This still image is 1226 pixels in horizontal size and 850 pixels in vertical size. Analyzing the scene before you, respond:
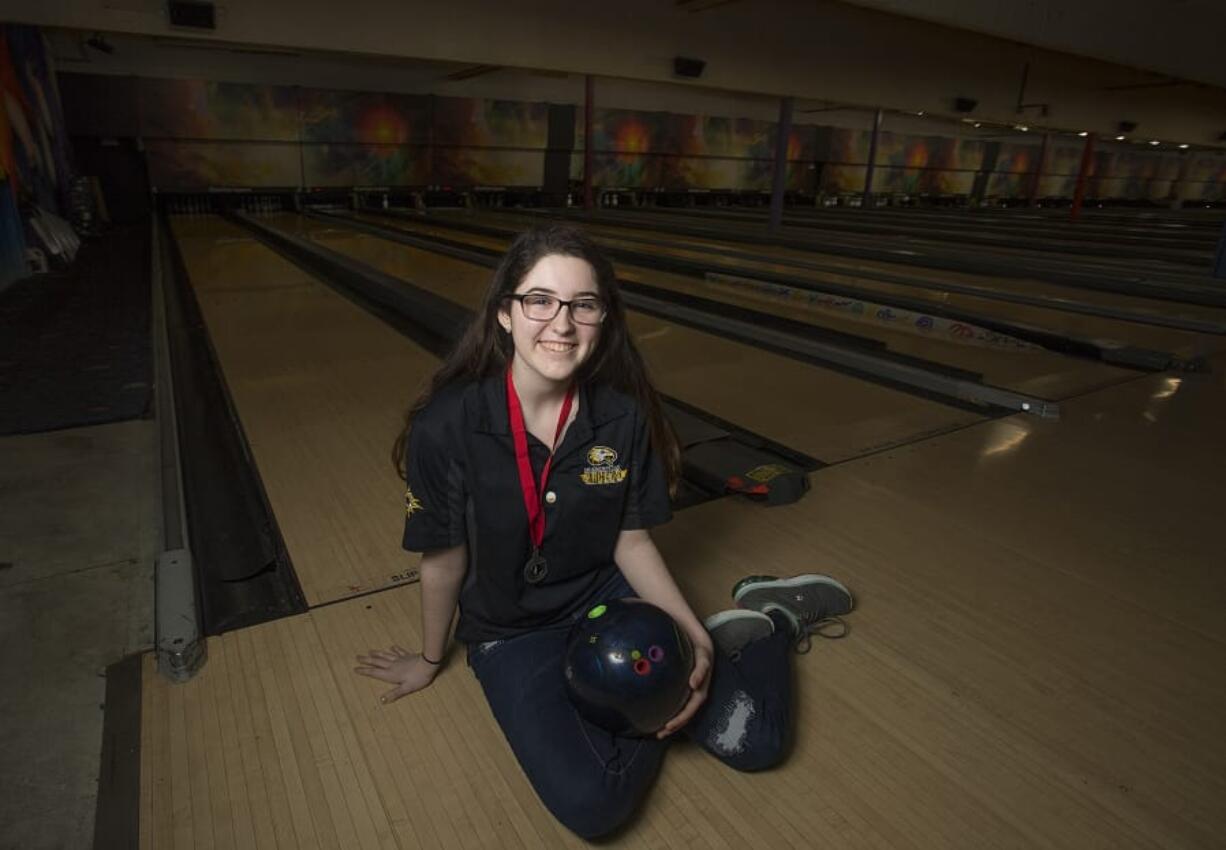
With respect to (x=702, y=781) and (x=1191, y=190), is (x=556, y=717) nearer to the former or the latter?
(x=702, y=781)

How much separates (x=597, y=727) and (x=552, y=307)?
0.57 m

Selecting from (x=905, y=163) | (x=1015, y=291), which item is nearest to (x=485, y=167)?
(x=1015, y=291)

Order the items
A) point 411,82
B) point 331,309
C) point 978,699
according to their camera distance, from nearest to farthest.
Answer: point 978,699
point 331,309
point 411,82

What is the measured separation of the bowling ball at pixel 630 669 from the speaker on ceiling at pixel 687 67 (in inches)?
308

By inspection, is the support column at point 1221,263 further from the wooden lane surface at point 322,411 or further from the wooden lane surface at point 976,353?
the wooden lane surface at point 322,411

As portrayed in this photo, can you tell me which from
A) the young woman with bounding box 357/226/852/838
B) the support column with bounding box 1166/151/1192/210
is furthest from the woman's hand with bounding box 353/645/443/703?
the support column with bounding box 1166/151/1192/210

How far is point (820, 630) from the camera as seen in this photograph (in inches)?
55.1

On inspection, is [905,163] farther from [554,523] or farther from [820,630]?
[554,523]

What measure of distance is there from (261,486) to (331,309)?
8.23 ft

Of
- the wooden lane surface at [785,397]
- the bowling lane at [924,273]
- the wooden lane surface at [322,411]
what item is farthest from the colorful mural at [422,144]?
the wooden lane surface at [785,397]

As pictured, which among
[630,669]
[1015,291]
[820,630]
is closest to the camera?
[630,669]

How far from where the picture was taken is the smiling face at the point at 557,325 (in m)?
1.01

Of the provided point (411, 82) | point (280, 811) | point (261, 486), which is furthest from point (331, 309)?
point (411, 82)

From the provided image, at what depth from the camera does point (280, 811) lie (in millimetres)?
990
